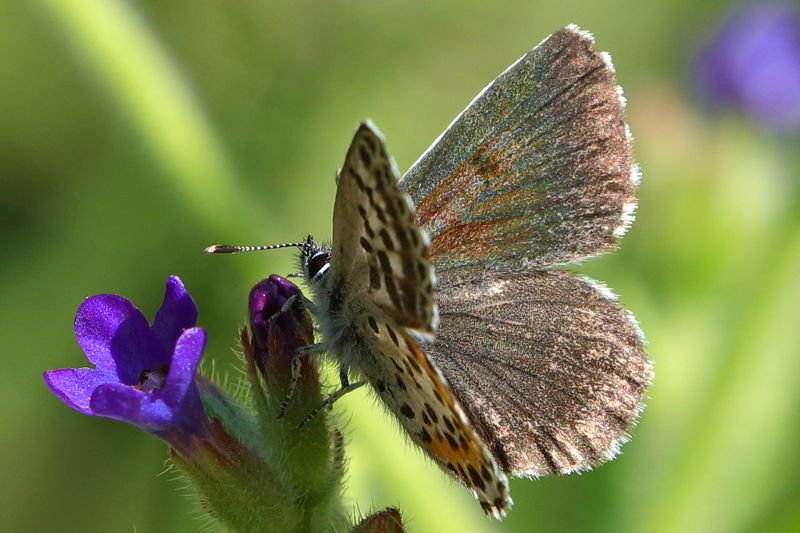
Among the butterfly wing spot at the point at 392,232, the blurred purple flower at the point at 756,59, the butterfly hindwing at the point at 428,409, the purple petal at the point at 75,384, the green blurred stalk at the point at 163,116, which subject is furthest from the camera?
the blurred purple flower at the point at 756,59

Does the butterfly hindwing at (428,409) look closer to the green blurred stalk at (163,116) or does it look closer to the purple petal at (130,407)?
the purple petal at (130,407)

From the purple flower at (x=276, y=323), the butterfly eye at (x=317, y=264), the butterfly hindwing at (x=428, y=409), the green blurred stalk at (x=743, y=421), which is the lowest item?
the green blurred stalk at (x=743, y=421)

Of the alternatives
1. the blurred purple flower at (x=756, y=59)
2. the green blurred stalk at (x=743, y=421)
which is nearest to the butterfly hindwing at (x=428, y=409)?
the green blurred stalk at (x=743, y=421)

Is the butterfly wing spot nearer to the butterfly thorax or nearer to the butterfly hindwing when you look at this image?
the butterfly hindwing

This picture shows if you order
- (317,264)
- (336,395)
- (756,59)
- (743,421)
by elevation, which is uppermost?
(756,59)

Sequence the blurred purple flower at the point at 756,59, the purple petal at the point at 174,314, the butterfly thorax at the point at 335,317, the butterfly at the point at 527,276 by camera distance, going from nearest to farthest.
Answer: the purple petal at the point at 174,314 < the butterfly thorax at the point at 335,317 < the butterfly at the point at 527,276 < the blurred purple flower at the point at 756,59

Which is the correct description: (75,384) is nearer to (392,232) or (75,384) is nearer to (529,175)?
(392,232)

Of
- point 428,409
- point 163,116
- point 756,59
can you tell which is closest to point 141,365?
point 428,409

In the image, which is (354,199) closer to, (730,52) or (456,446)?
(456,446)
